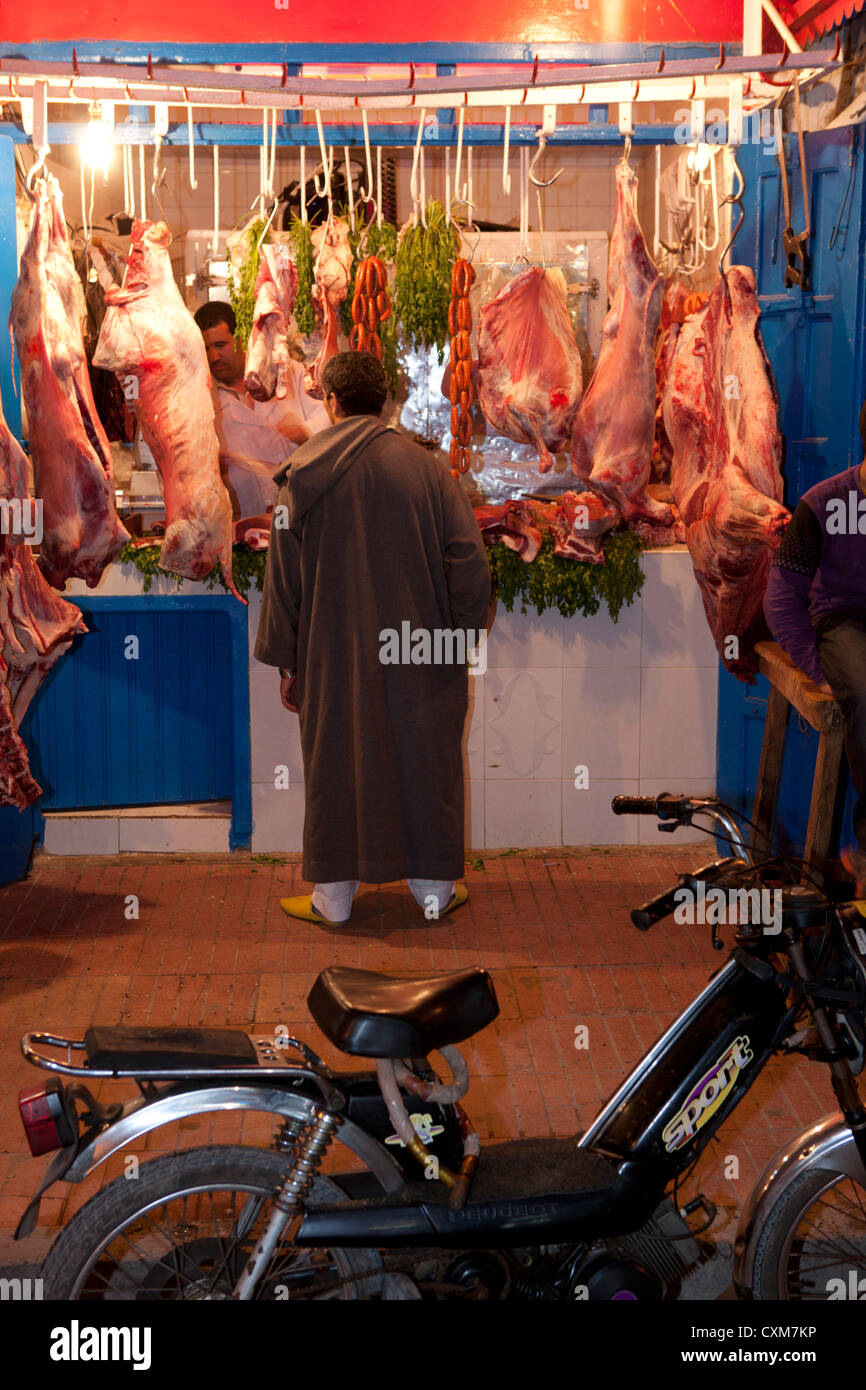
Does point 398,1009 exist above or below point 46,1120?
above

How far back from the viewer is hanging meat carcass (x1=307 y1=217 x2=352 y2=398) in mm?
6520

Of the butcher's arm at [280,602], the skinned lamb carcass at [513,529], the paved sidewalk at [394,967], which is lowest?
the paved sidewalk at [394,967]

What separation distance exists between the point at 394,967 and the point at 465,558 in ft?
5.38

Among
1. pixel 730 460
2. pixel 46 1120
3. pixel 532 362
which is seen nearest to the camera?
pixel 46 1120

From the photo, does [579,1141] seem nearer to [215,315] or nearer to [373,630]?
[373,630]

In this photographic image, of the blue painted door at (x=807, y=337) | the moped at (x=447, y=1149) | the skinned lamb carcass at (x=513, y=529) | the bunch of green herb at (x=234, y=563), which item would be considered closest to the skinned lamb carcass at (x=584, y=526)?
the skinned lamb carcass at (x=513, y=529)

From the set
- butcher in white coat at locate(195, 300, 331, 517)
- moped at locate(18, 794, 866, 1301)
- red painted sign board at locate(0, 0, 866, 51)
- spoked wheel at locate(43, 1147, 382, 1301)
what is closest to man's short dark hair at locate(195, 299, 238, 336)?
butcher in white coat at locate(195, 300, 331, 517)

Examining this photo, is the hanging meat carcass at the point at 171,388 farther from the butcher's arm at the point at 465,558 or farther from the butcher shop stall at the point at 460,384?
the butcher's arm at the point at 465,558

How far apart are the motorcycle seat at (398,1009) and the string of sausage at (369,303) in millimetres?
3990

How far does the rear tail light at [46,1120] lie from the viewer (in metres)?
2.76

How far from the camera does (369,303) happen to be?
6.38 metres

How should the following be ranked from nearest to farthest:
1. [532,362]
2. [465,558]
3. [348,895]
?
1. [465,558]
2. [348,895]
3. [532,362]

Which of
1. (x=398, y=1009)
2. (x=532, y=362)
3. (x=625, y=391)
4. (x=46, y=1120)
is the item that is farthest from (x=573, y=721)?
(x=46, y=1120)

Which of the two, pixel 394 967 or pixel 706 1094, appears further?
pixel 394 967
